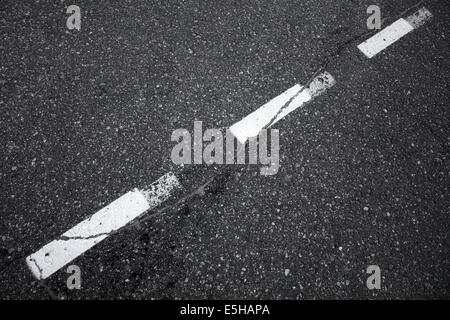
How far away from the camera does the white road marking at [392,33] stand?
9.66ft

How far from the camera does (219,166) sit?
242 cm

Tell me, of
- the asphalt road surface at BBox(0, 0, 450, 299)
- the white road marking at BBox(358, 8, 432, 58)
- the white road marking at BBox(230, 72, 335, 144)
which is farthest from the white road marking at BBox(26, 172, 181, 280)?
the white road marking at BBox(358, 8, 432, 58)

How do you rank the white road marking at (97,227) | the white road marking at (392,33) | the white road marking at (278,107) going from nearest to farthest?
the white road marking at (97,227)
the white road marking at (278,107)
the white road marking at (392,33)

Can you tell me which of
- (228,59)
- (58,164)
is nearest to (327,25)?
(228,59)

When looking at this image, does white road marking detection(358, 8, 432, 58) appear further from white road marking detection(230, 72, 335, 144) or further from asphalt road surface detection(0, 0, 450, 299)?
white road marking detection(230, 72, 335, 144)

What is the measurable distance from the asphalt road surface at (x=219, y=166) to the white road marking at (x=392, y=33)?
0.09m

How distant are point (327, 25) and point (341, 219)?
6.01 ft

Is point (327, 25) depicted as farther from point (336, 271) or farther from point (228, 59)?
point (336, 271)

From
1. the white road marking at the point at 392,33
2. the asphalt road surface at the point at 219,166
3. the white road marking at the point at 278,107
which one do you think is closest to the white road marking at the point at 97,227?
the asphalt road surface at the point at 219,166

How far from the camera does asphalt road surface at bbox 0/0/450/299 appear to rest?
6.92ft

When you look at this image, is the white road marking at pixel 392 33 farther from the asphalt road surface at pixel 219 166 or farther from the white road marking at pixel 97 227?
the white road marking at pixel 97 227

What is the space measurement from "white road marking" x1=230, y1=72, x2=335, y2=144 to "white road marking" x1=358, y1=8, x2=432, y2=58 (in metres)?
0.53

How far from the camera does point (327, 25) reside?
3.02 m

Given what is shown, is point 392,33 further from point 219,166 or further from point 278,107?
point 219,166
